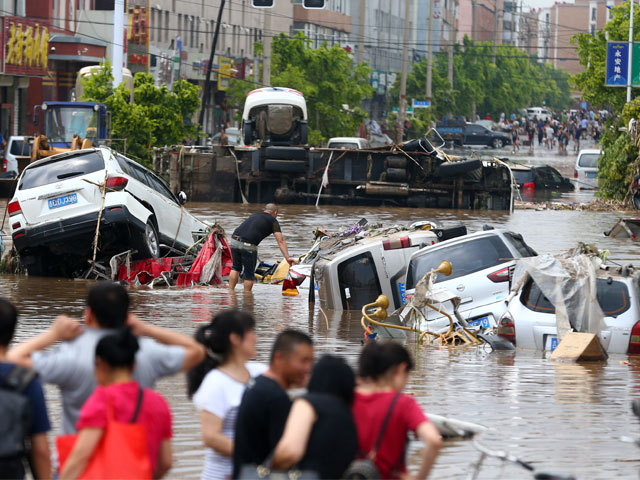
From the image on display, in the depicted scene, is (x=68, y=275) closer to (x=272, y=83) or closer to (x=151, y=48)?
(x=272, y=83)

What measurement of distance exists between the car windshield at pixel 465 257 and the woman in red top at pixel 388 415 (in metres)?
9.15

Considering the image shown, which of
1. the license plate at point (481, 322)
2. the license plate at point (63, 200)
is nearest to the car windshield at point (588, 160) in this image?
the license plate at point (63, 200)

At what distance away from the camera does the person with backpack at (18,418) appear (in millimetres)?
5141

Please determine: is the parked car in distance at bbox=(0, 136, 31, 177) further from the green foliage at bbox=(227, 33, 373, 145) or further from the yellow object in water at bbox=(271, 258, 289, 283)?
the green foliage at bbox=(227, 33, 373, 145)

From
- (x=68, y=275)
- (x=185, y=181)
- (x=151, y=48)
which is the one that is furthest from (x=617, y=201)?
(x=151, y=48)

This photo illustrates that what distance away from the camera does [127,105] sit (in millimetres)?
41219

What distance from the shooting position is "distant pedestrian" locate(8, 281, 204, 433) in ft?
18.1

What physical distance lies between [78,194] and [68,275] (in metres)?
2.35

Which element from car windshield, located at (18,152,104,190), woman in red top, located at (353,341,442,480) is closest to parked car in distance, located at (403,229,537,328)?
car windshield, located at (18,152,104,190)

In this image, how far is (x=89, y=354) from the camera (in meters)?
5.55

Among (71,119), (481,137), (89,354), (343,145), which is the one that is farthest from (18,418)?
(481,137)

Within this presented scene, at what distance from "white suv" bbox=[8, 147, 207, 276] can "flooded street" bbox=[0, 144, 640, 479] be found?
0.63m

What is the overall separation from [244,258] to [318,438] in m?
14.1

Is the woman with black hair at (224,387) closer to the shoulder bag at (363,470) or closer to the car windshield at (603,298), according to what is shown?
the shoulder bag at (363,470)
